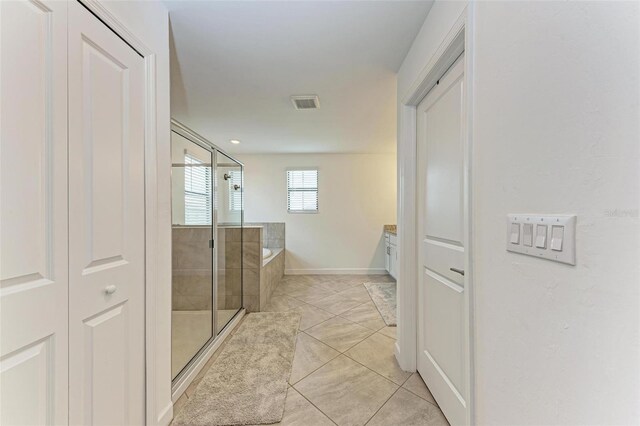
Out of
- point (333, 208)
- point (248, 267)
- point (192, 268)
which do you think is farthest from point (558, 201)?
point (333, 208)

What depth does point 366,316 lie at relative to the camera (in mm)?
2979

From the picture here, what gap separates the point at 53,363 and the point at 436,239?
5.81 ft

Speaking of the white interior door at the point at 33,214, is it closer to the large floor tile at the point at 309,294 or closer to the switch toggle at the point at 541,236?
the switch toggle at the point at 541,236

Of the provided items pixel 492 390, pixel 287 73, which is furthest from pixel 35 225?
pixel 287 73

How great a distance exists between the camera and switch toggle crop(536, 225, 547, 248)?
2.31 feet

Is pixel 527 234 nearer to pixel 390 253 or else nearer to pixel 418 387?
pixel 418 387

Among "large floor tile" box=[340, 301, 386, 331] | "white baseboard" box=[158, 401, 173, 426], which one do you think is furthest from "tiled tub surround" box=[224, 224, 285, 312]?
"white baseboard" box=[158, 401, 173, 426]

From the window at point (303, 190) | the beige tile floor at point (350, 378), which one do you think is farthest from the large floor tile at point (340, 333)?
the window at point (303, 190)

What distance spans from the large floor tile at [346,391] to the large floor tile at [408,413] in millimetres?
47

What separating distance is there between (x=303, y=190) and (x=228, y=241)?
2.45 metres

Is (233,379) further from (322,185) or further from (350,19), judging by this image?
(322,185)

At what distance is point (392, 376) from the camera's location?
1.86 m

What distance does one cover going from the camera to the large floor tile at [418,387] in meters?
1.64

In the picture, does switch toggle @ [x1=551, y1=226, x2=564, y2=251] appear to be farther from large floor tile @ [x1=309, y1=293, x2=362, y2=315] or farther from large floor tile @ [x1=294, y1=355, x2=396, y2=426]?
large floor tile @ [x1=309, y1=293, x2=362, y2=315]
